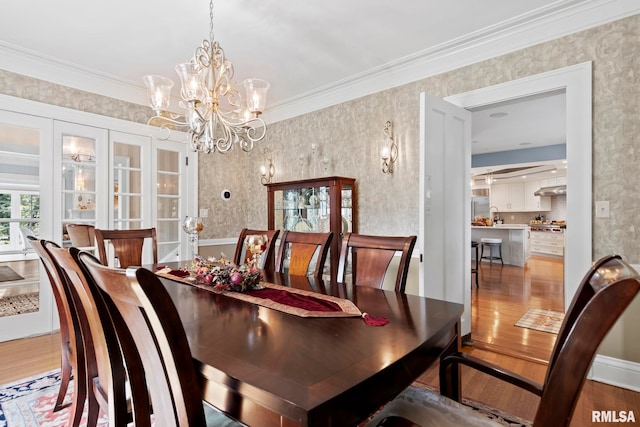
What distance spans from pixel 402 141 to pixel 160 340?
3006 mm

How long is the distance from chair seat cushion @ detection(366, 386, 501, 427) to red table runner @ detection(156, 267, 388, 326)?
0.97ft

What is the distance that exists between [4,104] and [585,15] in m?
4.73

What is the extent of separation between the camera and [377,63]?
3.29 m

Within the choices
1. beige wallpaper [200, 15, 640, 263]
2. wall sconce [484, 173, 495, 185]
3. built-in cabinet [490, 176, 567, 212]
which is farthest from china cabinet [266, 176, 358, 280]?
built-in cabinet [490, 176, 567, 212]

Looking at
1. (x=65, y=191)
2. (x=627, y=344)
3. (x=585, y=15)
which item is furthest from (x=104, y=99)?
(x=627, y=344)

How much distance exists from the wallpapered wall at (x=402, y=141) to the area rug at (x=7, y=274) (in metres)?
1.59

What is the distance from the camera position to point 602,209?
232 cm

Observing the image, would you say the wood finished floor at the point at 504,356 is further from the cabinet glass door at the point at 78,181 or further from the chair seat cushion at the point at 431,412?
the cabinet glass door at the point at 78,181

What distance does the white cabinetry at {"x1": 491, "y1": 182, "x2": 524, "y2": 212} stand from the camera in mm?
10039

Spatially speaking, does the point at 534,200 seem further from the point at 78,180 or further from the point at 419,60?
the point at 78,180

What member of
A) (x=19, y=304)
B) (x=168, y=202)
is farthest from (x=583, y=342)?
(x=168, y=202)

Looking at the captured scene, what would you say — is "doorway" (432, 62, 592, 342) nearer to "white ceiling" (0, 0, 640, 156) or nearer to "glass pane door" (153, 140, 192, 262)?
"white ceiling" (0, 0, 640, 156)

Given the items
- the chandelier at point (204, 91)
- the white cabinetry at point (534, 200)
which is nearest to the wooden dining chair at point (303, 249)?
the chandelier at point (204, 91)

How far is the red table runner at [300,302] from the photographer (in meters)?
1.30
